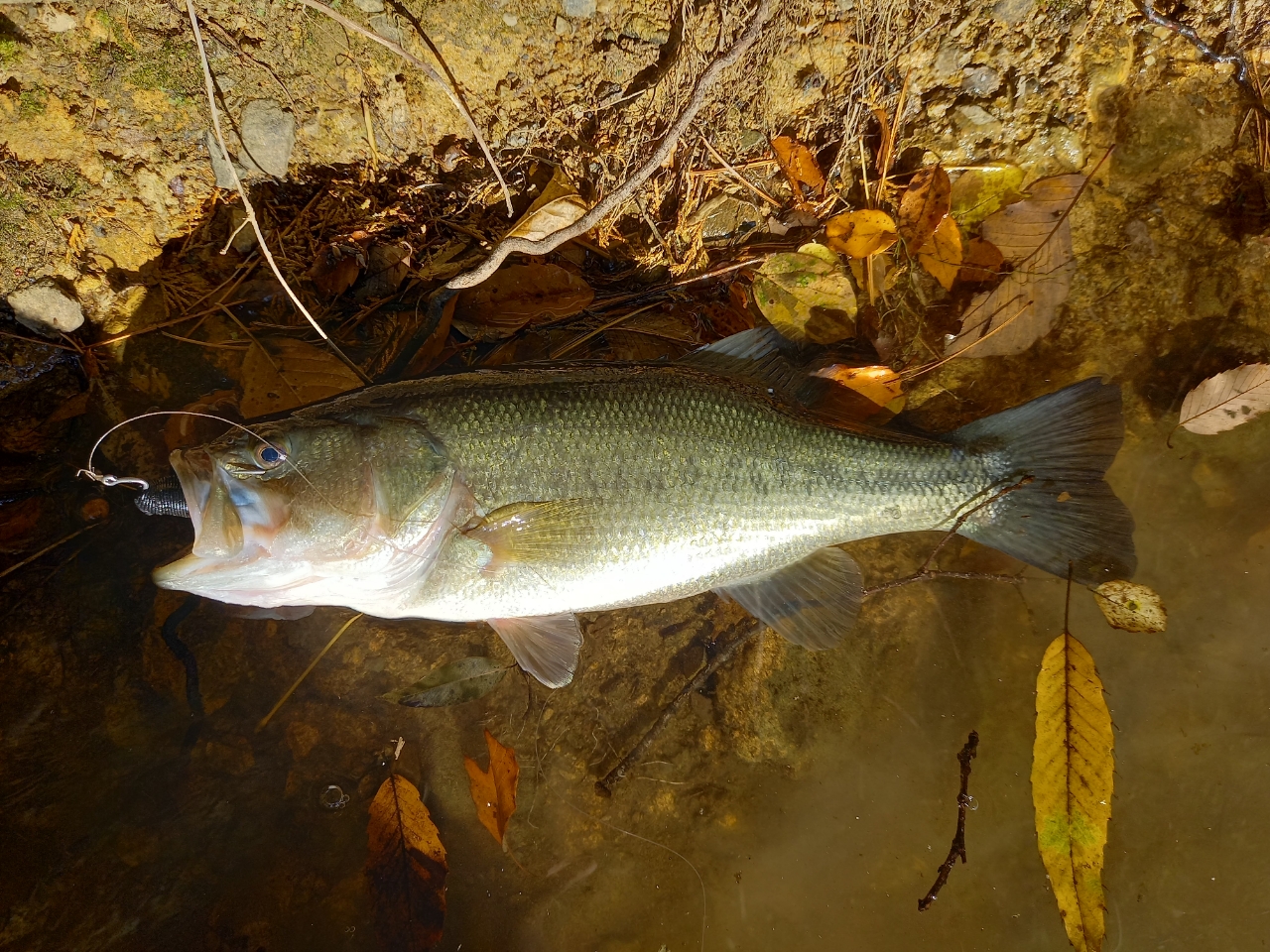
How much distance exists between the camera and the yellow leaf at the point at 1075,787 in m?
2.18

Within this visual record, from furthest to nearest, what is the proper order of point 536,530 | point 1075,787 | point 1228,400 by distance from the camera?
point 1228,400 → point 1075,787 → point 536,530

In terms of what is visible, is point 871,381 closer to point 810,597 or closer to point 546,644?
point 810,597

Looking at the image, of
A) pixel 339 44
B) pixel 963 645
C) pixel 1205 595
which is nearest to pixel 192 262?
pixel 339 44

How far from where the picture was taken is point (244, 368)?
256 centimetres

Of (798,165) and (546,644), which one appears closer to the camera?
(546,644)

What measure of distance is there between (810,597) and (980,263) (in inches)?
65.6

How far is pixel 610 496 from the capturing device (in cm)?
212

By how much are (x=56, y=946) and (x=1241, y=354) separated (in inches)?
199

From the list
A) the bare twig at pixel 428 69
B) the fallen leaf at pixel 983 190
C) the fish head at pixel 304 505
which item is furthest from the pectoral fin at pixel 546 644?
the fallen leaf at pixel 983 190

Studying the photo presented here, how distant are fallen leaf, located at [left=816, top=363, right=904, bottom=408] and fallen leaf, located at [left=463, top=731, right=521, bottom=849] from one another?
2.12 metres

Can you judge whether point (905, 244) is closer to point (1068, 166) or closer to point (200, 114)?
point (1068, 166)

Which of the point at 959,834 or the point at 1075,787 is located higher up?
the point at 1075,787

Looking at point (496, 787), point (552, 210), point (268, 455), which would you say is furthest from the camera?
point (552, 210)

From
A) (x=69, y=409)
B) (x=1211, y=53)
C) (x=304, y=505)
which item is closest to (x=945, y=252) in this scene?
(x=1211, y=53)
